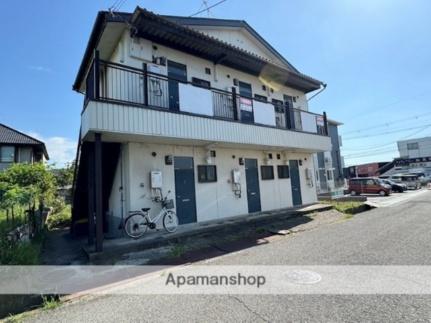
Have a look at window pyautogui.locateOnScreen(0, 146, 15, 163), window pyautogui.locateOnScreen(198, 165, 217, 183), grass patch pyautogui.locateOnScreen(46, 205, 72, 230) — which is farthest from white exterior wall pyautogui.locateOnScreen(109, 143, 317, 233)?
window pyautogui.locateOnScreen(0, 146, 15, 163)

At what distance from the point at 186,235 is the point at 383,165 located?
51.5 meters

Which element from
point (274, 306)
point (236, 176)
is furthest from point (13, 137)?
point (274, 306)

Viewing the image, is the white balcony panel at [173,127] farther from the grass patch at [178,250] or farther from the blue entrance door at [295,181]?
the grass patch at [178,250]

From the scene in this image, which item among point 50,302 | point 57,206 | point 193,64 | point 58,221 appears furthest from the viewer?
point 57,206

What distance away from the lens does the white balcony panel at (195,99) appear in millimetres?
7750

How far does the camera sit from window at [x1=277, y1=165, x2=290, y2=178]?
12195 millimetres

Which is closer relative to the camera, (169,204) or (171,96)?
(169,204)

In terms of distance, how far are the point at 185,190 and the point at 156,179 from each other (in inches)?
51.1

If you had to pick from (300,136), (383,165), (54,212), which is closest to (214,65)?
(300,136)

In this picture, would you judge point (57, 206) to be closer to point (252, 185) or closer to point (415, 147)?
point (252, 185)

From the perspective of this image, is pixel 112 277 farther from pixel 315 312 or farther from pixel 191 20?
pixel 191 20

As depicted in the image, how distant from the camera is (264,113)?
10023mm

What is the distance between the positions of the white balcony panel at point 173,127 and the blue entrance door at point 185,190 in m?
1.30

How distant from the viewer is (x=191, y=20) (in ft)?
33.9
